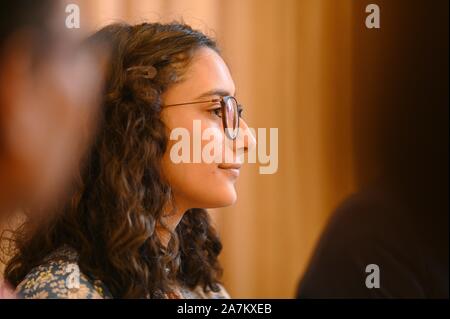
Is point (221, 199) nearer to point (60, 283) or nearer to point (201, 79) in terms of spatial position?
point (201, 79)

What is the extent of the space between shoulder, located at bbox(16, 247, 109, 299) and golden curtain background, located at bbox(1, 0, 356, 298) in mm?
453

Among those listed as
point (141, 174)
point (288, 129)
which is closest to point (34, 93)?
point (141, 174)

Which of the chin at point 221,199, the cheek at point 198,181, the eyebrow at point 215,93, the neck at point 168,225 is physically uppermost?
the eyebrow at point 215,93

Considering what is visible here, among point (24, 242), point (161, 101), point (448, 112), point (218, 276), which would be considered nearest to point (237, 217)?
point (218, 276)

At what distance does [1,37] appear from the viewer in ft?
3.92

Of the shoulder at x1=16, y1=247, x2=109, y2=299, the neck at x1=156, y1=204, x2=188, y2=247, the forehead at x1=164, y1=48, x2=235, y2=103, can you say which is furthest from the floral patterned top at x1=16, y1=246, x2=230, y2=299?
the forehead at x1=164, y1=48, x2=235, y2=103

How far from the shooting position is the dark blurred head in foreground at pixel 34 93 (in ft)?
3.88

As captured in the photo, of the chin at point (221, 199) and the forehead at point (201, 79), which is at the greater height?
the forehead at point (201, 79)

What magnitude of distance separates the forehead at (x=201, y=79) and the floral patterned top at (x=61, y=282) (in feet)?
1.24

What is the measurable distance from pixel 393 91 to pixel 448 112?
17 centimetres

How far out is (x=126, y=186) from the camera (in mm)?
1044

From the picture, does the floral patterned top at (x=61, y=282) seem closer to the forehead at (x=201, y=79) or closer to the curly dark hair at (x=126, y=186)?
the curly dark hair at (x=126, y=186)

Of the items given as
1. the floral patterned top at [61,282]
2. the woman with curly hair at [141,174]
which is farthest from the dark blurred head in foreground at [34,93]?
the floral patterned top at [61,282]

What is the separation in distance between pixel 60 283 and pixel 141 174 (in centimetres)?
26
